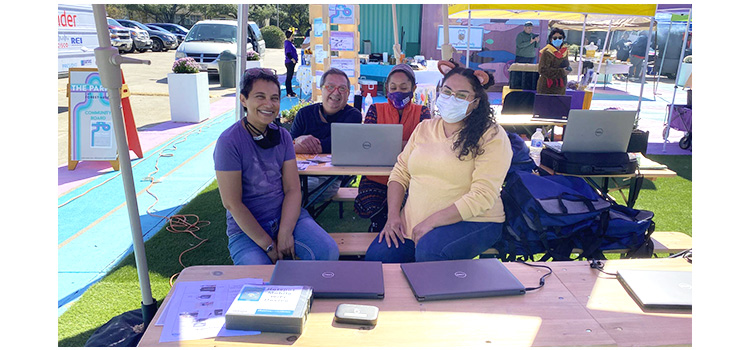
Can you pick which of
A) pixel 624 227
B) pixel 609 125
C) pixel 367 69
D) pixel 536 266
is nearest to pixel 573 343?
pixel 536 266

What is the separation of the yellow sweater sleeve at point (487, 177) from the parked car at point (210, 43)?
11320 mm

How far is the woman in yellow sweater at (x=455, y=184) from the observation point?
2.42 metres

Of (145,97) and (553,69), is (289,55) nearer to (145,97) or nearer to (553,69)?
(145,97)

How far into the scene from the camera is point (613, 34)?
1925 centimetres

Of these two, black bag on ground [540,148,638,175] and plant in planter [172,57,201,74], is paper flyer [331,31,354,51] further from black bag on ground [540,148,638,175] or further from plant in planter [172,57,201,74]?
black bag on ground [540,148,638,175]

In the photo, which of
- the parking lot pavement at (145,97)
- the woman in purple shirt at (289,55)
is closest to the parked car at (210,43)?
the parking lot pavement at (145,97)

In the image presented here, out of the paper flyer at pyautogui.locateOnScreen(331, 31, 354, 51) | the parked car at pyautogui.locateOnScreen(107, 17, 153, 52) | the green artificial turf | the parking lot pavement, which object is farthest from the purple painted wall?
the parked car at pyautogui.locateOnScreen(107, 17, 153, 52)

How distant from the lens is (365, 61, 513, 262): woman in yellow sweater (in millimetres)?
2418

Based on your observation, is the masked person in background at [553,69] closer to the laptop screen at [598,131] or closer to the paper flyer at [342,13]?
the paper flyer at [342,13]

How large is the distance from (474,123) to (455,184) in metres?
0.36

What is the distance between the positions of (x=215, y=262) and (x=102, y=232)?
45.7 inches

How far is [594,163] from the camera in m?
3.35

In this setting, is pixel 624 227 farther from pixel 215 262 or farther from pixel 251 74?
pixel 215 262

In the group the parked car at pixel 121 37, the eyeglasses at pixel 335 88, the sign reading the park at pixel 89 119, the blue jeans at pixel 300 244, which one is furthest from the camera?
the parked car at pixel 121 37
